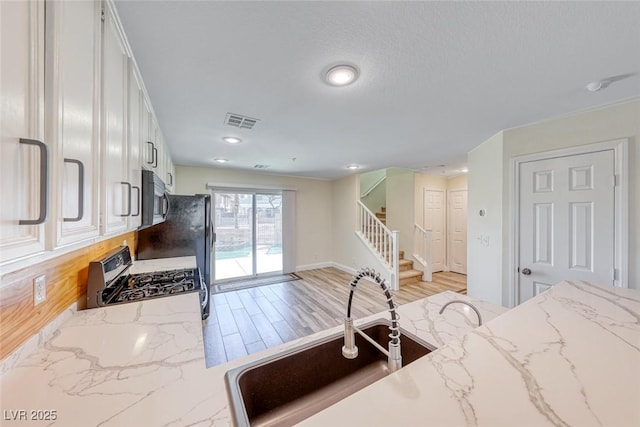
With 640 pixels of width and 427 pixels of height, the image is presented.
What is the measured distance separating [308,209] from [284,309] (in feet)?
9.04

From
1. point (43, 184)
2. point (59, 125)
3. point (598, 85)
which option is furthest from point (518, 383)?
point (598, 85)

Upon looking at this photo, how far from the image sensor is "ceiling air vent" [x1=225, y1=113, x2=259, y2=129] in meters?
2.12

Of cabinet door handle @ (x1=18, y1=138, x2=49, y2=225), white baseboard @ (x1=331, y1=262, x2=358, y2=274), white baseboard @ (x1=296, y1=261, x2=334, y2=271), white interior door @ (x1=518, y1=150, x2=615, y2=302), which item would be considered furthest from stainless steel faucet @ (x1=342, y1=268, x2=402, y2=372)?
white baseboard @ (x1=296, y1=261, x2=334, y2=271)

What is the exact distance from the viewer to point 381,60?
4.46 feet

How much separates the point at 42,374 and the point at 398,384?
3.71 feet

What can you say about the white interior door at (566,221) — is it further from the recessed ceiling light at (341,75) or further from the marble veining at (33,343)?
the marble veining at (33,343)

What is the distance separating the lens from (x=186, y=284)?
5.93ft

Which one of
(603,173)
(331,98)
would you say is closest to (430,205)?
(603,173)

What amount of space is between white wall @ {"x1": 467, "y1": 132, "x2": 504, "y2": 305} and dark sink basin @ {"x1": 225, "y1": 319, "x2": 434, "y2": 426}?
2173 mm

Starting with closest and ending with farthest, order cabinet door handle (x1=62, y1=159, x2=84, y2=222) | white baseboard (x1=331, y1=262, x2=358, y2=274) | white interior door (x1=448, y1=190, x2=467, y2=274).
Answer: cabinet door handle (x1=62, y1=159, x2=84, y2=222)
white interior door (x1=448, y1=190, x2=467, y2=274)
white baseboard (x1=331, y1=262, x2=358, y2=274)

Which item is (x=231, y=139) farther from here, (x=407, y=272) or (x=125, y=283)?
(x=407, y=272)

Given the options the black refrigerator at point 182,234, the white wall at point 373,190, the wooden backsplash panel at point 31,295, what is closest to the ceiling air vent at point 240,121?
the black refrigerator at point 182,234

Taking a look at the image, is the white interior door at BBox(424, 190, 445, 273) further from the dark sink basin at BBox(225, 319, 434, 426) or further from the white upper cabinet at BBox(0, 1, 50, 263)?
the white upper cabinet at BBox(0, 1, 50, 263)

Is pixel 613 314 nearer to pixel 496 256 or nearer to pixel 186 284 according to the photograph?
pixel 496 256
